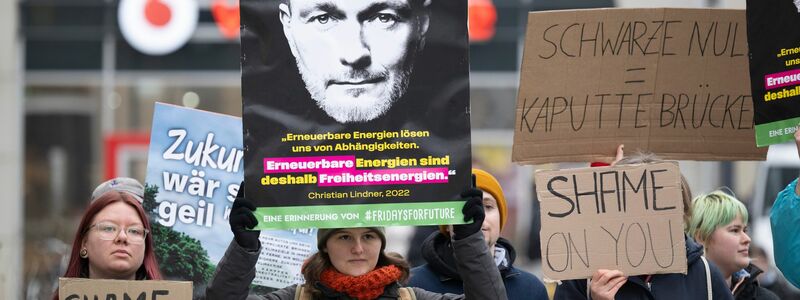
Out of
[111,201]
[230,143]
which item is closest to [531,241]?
[230,143]

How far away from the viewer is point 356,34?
4984 mm

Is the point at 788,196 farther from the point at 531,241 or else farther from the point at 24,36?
the point at 24,36

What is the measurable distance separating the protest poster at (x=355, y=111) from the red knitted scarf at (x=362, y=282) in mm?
213

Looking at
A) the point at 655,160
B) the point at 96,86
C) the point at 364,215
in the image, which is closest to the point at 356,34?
the point at 364,215

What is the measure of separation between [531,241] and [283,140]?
8.48 meters

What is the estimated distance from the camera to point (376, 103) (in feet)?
16.3

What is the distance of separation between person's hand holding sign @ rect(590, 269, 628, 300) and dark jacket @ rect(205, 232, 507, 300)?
0.39 m

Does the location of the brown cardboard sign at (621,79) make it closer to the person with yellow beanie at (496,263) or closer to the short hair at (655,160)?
the person with yellow beanie at (496,263)

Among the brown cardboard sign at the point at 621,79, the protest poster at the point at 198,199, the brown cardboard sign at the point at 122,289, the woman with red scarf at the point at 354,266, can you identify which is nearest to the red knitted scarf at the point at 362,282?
the woman with red scarf at the point at 354,266

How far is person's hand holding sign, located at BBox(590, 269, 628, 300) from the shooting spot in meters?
5.13

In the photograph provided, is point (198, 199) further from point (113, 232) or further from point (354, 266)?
point (354, 266)

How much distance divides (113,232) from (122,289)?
25 cm

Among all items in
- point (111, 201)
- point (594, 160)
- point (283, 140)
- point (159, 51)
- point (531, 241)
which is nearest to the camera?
point (283, 140)

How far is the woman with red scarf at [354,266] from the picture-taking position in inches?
190
